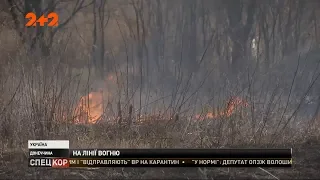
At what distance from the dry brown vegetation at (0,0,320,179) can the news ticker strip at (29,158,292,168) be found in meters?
0.17

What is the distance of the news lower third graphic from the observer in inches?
125

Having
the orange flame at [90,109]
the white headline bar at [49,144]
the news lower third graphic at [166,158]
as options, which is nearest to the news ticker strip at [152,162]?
the news lower third graphic at [166,158]

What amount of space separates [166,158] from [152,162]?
0.37 feet

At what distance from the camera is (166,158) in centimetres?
319

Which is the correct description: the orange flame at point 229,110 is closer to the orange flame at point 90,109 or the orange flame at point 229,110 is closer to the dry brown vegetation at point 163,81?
the dry brown vegetation at point 163,81

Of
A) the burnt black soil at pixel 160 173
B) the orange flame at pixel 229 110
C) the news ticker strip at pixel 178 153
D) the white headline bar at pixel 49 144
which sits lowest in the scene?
the burnt black soil at pixel 160 173

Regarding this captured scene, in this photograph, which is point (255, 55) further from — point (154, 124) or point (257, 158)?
point (257, 158)

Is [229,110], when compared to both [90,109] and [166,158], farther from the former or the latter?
[90,109]

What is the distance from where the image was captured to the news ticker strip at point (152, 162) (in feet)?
10.4

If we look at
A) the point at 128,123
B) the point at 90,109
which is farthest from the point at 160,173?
the point at 90,109

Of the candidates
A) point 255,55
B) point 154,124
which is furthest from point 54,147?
point 255,55

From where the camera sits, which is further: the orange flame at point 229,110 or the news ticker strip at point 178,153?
the orange flame at point 229,110

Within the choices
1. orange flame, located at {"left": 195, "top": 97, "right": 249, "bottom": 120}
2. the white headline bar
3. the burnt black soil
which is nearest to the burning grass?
orange flame, located at {"left": 195, "top": 97, "right": 249, "bottom": 120}

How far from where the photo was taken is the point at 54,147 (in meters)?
3.28
